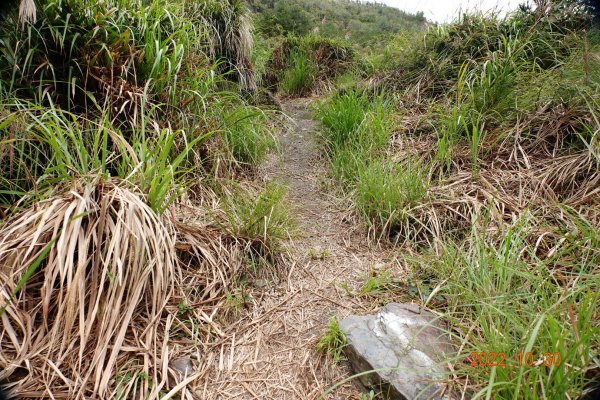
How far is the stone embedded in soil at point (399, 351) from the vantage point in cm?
107

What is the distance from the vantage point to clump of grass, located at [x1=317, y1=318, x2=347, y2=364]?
1.29 meters

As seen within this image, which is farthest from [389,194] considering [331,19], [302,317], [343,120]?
[331,19]

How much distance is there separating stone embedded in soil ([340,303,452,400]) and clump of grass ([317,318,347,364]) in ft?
0.08

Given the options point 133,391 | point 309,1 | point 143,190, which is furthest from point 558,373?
point 309,1

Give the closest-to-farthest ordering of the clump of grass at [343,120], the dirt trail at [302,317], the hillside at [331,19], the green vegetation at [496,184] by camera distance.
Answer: the green vegetation at [496,184], the dirt trail at [302,317], the clump of grass at [343,120], the hillside at [331,19]

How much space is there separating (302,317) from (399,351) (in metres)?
0.52

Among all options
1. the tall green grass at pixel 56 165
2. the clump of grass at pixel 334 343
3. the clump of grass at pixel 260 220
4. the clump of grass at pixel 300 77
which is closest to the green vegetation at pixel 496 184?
the clump of grass at pixel 334 343

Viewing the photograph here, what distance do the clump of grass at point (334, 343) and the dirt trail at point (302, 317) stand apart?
1.4 inches

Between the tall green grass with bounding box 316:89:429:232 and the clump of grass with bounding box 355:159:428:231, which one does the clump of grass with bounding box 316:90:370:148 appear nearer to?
the tall green grass with bounding box 316:89:429:232

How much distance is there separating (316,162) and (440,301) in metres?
1.91

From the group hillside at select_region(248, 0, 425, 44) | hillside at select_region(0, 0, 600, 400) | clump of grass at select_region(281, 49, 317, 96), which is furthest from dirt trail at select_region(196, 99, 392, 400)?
hillside at select_region(248, 0, 425, 44)

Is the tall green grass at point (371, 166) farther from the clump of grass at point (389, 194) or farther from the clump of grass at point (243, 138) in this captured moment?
the clump of grass at point (243, 138)

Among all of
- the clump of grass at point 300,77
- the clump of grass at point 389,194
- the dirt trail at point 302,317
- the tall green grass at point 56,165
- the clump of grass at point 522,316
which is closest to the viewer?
the clump of grass at point 522,316

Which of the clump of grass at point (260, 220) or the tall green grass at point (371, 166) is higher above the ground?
the tall green grass at point (371, 166)
